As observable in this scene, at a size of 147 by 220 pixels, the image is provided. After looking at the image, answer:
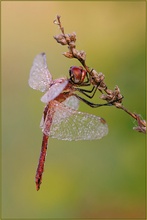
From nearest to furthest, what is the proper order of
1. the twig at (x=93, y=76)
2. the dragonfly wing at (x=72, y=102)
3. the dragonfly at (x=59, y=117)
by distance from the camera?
the twig at (x=93, y=76) < the dragonfly at (x=59, y=117) < the dragonfly wing at (x=72, y=102)

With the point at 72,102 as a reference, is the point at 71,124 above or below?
below

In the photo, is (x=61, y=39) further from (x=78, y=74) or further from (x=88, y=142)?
(x=88, y=142)

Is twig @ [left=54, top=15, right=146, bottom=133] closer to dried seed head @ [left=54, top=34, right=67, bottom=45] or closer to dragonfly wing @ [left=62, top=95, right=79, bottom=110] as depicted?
dried seed head @ [left=54, top=34, right=67, bottom=45]

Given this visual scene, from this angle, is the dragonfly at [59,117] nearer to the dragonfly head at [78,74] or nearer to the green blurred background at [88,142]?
the dragonfly head at [78,74]

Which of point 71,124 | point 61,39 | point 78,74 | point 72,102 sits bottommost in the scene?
point 71,124

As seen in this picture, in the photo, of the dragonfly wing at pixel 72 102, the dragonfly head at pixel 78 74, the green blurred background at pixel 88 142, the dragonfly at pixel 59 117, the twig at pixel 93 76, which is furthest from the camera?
the green blurred background at pixel 88 142

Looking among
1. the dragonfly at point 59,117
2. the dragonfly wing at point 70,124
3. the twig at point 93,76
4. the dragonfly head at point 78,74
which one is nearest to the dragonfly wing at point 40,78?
the dragonfly at point 59,117

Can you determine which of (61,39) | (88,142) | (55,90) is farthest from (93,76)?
(88,142)

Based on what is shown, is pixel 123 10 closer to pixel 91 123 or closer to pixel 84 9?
pixel 84 9
